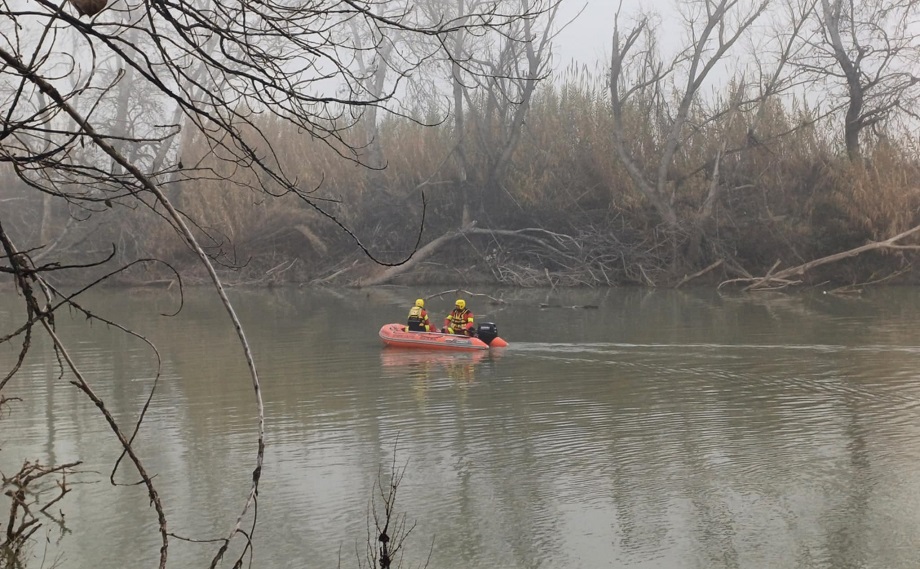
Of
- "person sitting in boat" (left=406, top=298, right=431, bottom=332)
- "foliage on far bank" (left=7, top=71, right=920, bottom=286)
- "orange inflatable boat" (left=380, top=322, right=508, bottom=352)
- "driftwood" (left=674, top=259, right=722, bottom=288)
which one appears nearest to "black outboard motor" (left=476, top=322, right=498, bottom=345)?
"orange inflatable boat" (left=380, top=322, right=508, bottom=352)

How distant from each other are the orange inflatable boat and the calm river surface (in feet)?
1.30

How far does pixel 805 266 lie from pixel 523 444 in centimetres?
1968

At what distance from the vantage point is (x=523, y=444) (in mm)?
11969

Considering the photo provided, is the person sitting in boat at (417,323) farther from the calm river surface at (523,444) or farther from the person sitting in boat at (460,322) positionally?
the calm river surface at (523,444)

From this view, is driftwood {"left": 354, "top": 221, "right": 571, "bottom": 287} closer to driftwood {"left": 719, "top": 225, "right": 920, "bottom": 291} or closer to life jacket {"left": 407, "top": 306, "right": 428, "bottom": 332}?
driftwood {"left": 719, "top": 225, "right": 920, "bottom": 291}

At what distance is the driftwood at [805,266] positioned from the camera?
28.7 m

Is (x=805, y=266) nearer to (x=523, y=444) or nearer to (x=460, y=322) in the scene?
(x=460, y=322)

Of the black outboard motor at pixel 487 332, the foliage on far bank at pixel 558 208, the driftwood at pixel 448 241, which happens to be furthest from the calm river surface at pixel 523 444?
the driftwood at pixel 448 241

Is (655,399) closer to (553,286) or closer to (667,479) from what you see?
(667,479)

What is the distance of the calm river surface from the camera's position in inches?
342

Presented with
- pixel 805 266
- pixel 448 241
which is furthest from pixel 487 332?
pixel 448 241

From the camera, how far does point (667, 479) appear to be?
34.1 ft

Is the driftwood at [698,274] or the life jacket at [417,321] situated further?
the driftwood at [698,274]

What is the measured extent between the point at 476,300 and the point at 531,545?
2044 centimetres
